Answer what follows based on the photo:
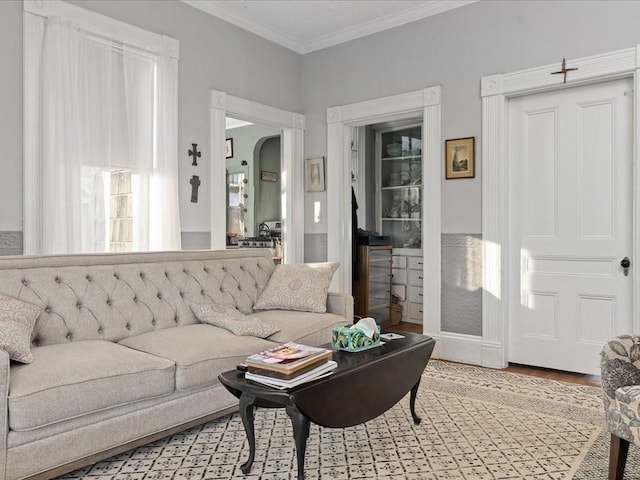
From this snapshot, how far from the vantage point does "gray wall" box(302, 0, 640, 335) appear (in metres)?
3.46

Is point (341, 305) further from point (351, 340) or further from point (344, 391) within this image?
point (344, 391)

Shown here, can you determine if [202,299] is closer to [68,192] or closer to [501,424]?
[68,192]

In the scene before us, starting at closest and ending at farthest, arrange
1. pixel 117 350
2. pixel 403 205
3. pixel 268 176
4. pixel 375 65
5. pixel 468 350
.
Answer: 1. pixel 117 350
2. pixel 468 350
3. pixel 375 65
4. pixel 403 205
5. pixel 268 176

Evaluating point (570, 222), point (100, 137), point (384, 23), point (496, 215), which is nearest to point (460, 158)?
point (496, 215)

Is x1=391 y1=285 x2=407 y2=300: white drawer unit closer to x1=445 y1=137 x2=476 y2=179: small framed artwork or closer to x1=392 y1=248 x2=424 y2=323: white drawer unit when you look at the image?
x1=392 y1=248 x2=424 y2=323: white drawer unit

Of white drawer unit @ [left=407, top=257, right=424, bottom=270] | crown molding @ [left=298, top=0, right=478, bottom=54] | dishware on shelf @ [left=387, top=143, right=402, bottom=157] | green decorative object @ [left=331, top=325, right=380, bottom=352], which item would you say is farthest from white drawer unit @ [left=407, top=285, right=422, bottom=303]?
green decorative object @ [left=331, top=325, right=380, bottom=352]

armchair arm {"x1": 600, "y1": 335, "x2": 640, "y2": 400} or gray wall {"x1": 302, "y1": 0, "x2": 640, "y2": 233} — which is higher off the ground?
gray wall {"x1": 302, "y1": 0, "x2": 640, "y2": 233}

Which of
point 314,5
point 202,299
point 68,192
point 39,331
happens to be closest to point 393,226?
point 314,5

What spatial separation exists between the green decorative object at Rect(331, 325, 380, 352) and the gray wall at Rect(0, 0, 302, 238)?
1949mm

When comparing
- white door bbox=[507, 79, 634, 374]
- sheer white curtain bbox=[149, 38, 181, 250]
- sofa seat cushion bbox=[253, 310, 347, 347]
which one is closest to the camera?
sofa seat cushion bbox=[253, 310, 347, 347]

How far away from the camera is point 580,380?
3480 mm

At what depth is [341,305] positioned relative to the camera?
355 centimetres

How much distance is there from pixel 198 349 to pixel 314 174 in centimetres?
281

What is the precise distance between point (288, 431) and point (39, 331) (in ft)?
4.26
